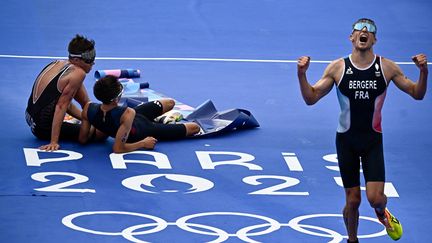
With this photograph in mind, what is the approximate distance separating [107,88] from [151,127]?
97cm

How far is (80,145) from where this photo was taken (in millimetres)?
12891

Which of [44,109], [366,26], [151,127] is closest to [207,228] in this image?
[366,26]

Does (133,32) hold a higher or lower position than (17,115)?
higher

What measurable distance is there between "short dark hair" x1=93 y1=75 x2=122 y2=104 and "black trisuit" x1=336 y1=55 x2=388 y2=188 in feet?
11.3

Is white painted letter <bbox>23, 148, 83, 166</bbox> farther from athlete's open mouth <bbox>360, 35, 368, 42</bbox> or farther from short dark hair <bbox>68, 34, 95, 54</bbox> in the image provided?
athlete's open mouth <bbox>360, 35, 368, 42</bbox>

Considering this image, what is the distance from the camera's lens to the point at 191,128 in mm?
13219

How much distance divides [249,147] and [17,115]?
9.93 ft

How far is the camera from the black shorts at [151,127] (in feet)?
42.1

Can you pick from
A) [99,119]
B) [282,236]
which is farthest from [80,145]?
[282,236]

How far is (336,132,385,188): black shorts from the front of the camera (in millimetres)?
9539

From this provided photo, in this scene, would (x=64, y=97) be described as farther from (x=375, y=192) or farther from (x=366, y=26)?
(x=375, y=192)

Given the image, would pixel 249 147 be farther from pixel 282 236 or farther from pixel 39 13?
pixel 39 13

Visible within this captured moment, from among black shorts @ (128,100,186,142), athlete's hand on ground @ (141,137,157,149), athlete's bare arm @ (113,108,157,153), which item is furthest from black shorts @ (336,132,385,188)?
black shorts @ (128,100,186,142)

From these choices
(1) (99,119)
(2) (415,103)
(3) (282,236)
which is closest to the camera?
(3) (282,236)
